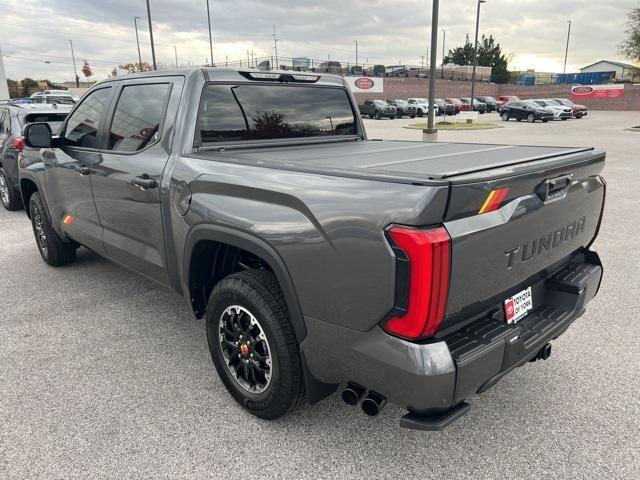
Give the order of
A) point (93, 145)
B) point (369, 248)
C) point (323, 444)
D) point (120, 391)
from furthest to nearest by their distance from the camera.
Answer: point (93, 145)
point (120, 391)
point (323, 444)
point (369, 248)

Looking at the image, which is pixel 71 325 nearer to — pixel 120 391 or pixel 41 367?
pixel 41 367

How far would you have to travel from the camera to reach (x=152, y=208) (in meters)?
3.16

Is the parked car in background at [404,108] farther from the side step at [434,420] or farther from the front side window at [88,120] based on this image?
the side step at [434,420]

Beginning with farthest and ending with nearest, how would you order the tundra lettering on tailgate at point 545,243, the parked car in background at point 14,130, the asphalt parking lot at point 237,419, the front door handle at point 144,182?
the parked car in background at point 14,130
the front door handle at point 144,182
the asphalt parking lot at point 237,419
the tundra lettering on tailgate at point 545,243

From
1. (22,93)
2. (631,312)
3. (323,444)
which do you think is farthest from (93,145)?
(22,93)

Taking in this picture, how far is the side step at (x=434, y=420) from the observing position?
1.97 metres

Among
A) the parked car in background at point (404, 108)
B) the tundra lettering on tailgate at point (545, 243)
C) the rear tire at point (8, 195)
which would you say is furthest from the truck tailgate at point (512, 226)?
the parked car in background at point (404, 108)

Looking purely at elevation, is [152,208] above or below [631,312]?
above

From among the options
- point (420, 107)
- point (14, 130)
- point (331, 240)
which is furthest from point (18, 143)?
point (420, 107)

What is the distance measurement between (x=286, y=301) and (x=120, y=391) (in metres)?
1.45

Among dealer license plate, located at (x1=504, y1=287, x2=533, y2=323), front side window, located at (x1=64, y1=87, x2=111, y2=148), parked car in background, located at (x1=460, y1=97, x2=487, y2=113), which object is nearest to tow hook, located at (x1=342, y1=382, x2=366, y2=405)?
dealer license plate, located at (x1=504, y1=287, x2=533, y2=323)

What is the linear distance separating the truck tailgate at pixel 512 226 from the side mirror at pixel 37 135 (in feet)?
11.8

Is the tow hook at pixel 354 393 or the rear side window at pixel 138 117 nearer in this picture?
the tow hook at pixel 354 393

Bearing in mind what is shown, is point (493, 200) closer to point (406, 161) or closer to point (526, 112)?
point (406, 161)
